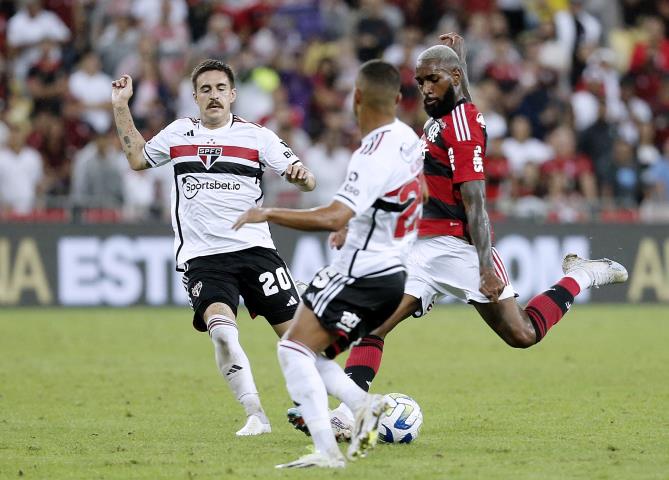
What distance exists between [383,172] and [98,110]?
14287mm

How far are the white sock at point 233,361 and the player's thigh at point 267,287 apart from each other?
44 centimetres

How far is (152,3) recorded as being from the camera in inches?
874

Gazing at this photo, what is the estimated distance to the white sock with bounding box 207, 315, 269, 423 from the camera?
9.03 m

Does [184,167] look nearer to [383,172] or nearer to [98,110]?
[383,172]

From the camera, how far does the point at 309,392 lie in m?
7.25

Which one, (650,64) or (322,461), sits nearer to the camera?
(322,461)

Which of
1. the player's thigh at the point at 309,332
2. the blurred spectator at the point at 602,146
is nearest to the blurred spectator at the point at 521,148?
the blurred spectator at the point at 602,146

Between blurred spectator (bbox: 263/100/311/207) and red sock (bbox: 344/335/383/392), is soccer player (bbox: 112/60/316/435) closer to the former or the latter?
red sock (bbox: 344/335/383/392)

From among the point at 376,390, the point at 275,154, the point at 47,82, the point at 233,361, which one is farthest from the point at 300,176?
the point at 47,82

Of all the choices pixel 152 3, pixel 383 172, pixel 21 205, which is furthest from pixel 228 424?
pixel 152 3

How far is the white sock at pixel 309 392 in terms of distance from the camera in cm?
725

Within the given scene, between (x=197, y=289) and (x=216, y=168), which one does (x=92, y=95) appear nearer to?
(x=216, y=168)

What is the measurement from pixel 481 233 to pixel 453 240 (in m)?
0.50

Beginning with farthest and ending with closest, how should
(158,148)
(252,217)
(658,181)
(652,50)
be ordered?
(652,50)
(658,181)
(158,148)
(252,217)
